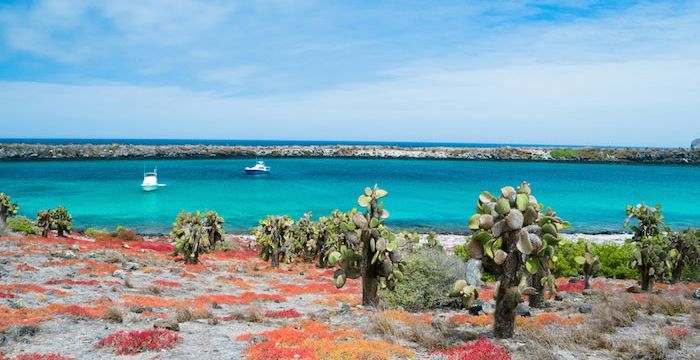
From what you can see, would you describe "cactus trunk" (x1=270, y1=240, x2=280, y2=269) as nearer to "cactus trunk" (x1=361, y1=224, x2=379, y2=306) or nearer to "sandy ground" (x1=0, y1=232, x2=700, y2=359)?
"sandy ground" (x1=0, y1=232, x2=700, y2=359)

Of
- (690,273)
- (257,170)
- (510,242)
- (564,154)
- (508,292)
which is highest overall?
(564,154)

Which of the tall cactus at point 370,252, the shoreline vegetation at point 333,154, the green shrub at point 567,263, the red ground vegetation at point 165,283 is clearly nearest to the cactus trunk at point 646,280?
the green shrub at point 567,263

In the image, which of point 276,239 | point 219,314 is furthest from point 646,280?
point 276,239

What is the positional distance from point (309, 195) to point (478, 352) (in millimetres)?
65428

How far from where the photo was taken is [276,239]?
28766mm

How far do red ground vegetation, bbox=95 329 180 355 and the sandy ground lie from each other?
0.71ft

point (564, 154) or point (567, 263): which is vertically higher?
point (564, 154)

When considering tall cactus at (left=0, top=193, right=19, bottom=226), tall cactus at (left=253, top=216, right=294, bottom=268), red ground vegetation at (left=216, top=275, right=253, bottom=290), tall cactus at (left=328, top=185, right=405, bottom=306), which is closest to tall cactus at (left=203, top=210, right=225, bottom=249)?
tall cactus at (left=253, top=216, right=294, bottom=268)

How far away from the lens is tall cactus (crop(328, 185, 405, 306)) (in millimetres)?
14500

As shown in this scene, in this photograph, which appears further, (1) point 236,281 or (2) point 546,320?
(1) point 236,281

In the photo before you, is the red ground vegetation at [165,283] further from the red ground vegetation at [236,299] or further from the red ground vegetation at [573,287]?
the red ground vegetation at [573,287]

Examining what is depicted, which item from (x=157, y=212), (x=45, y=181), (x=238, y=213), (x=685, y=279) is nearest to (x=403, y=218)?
(x=238, y=213)

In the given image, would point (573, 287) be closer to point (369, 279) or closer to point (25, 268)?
point (369, 279)

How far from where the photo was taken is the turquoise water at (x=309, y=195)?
53562mm
